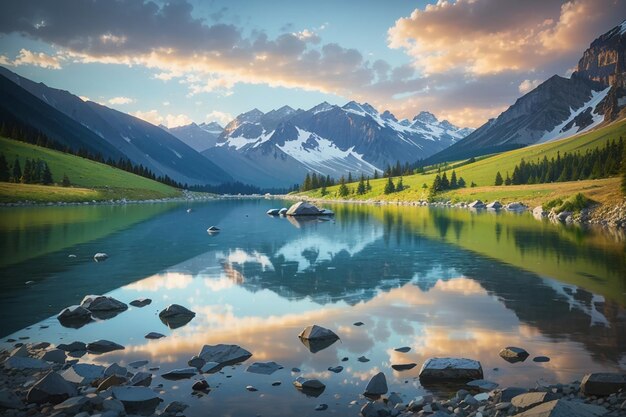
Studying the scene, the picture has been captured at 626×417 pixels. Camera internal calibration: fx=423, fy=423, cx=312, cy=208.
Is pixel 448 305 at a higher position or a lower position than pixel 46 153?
lower

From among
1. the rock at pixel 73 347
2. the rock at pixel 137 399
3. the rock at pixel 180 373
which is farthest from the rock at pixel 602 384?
the rock at pixel 73 347

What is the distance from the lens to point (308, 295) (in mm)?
24172

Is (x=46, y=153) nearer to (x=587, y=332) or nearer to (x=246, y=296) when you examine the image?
(x=246, y=296)

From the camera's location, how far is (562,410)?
9172mm

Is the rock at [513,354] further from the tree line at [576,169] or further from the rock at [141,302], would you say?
the tree line at [576,169]

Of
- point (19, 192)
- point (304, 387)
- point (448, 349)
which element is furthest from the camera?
point (19, 192)

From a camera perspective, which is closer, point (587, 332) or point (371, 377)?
point (371, 377)

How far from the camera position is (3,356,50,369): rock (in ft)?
44.3

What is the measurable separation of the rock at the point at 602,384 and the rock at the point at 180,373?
11419mm

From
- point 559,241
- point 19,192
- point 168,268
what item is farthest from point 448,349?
point 19,192

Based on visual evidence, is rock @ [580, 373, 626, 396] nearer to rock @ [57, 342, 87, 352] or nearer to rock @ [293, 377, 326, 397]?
rock @ [293, 377, 326, 397]

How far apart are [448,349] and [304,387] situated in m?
6.21

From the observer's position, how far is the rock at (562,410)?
911 cm

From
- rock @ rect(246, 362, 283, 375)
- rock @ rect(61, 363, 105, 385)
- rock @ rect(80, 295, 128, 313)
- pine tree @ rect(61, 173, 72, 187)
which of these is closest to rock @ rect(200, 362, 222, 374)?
rock @ rect(246, 362, 283, 375)
